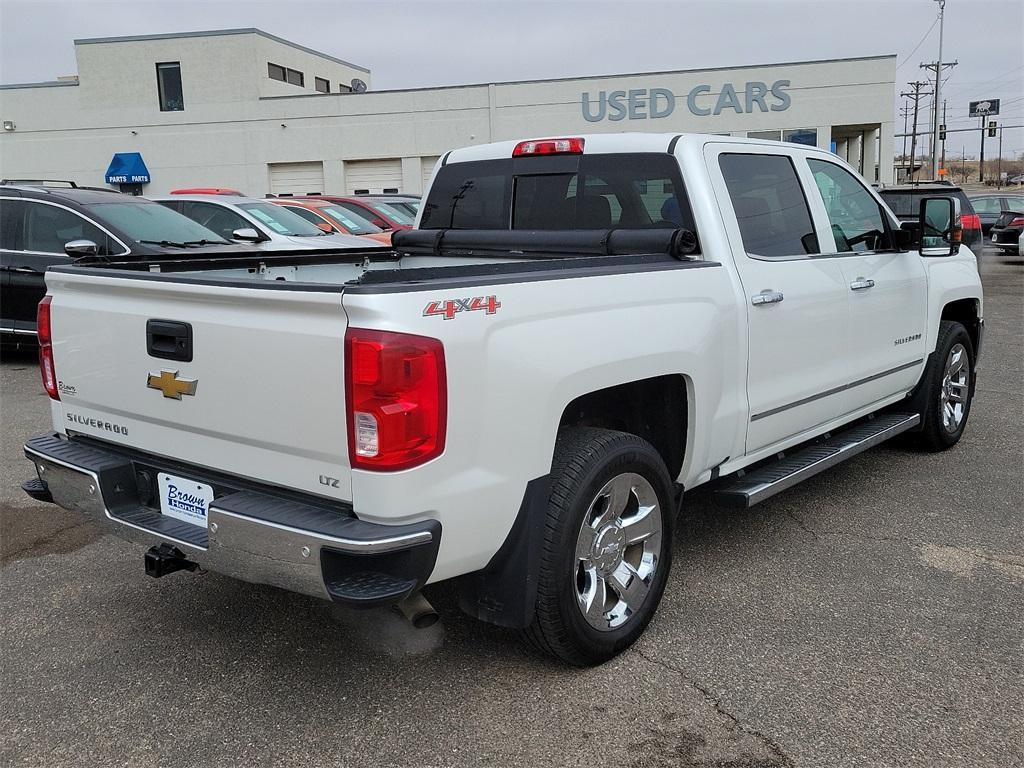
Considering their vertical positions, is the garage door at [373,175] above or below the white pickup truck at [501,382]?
above

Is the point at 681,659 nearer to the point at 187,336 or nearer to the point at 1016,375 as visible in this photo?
the point at 187,336

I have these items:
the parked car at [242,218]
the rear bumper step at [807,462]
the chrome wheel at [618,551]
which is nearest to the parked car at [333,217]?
the parked car at [242,218]

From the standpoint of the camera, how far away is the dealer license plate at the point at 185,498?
315 centimetres

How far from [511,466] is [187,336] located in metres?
1.13

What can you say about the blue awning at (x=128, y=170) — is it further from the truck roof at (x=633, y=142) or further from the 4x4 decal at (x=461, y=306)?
the 4x4 decal at (x=461, y=306)

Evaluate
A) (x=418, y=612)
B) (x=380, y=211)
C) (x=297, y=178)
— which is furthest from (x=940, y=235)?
(x=297, y=178)

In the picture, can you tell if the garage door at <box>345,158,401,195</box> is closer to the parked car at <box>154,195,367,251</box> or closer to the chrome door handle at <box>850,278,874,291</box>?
the parked car at <box>154,195,367,251</box>

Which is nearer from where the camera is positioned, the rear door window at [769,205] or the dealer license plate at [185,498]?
the dealer license plate at [185,498]

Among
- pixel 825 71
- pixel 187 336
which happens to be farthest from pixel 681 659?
pixel 825 71

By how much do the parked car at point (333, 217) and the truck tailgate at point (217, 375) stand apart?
9.98 meters

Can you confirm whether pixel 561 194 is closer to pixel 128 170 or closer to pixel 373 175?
pixel 373 175

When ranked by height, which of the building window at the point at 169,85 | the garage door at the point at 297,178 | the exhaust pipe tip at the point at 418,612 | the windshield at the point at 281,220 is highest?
the building window at the point at 169,85

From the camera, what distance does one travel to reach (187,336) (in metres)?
3.04

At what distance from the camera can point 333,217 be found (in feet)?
46.3
